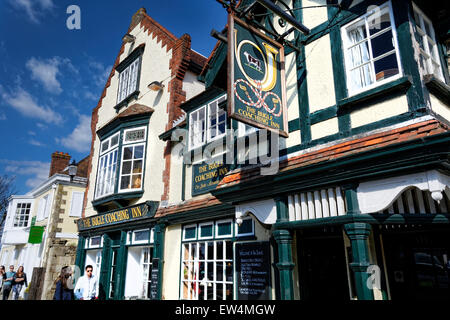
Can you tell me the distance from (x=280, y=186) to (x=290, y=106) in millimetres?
1743

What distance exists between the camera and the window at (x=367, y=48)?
518cm

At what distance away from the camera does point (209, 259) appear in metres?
8.31

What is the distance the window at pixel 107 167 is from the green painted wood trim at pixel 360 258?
9732 mm

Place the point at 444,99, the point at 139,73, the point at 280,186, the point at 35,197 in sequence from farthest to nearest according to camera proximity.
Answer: the point at 35,197 < the point at 139,73 < the point at 280,186 < the point at 444,99

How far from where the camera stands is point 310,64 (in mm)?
6098

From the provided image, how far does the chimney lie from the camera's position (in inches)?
849

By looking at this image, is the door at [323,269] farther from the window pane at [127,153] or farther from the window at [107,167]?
the window at [107,167]

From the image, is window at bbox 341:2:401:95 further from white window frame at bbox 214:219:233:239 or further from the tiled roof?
white window frame at bbox 214:219:233:239

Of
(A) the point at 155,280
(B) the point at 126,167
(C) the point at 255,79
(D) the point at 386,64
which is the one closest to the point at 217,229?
(A) the point at 155,280

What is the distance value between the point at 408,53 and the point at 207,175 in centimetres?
555

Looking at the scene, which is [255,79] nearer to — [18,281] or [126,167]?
[126,167]

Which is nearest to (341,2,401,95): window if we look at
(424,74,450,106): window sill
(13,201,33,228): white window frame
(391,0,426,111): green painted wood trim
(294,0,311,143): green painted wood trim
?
(391,0,426,111): green painted wood trim
